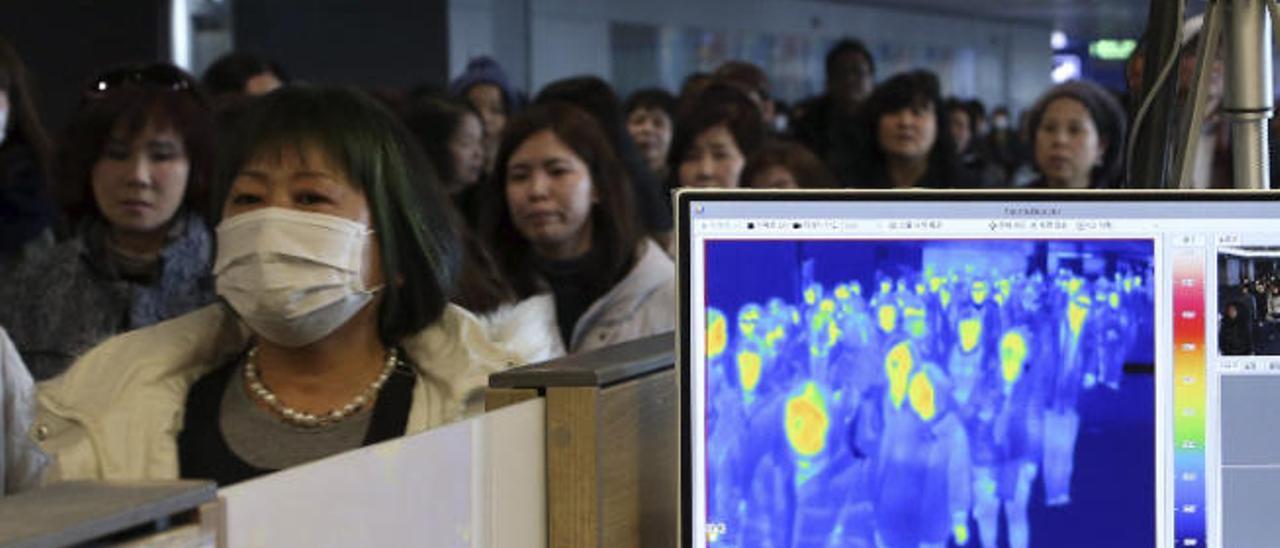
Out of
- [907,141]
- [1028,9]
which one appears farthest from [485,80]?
[1028,9]

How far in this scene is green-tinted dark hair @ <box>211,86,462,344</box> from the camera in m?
2.40

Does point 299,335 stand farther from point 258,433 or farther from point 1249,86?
point 1249,86

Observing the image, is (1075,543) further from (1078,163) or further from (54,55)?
(54,55)

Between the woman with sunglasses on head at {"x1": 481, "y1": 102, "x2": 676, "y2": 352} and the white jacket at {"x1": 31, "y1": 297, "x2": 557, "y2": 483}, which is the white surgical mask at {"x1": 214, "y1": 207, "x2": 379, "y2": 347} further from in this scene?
the woman with sunglasses on head at {"x1": 481, "y1": 102, "x2": 676, "y2": 352}

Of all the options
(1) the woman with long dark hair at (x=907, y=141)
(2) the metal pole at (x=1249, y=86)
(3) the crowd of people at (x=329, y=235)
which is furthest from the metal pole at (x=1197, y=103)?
(1) the woman with long dark hair at (x=907, y=141)

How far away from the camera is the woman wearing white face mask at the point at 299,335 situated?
226 centimetres

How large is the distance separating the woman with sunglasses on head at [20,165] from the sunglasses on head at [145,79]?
349 mm

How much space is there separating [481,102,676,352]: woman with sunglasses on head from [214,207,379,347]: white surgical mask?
1.48 metres

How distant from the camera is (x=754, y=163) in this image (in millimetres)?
5219

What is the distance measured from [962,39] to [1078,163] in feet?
32.2

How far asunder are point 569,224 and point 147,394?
6.46 feet

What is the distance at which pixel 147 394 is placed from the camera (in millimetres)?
2254

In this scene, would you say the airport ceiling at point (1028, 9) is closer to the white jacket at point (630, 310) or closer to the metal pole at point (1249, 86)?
the white jacket at point (630, 310)

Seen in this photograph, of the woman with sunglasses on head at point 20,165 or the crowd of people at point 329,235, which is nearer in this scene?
the crowd of people at point 329,235
